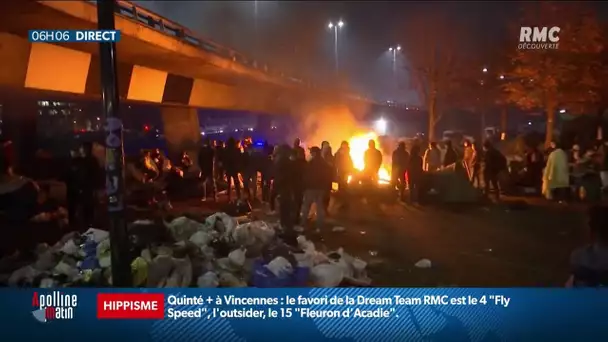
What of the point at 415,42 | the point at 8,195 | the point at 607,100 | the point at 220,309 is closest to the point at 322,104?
the point at 415,42

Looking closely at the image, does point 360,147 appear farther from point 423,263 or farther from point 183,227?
point 183,227

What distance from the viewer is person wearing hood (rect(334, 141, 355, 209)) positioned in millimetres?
3061

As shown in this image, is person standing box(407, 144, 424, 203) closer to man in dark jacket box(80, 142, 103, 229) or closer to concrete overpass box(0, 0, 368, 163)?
concrete overpass box(0, 0, 368, 163)

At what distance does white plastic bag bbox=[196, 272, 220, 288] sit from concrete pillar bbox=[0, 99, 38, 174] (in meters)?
1.01

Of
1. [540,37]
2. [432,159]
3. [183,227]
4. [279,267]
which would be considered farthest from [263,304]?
[540,37]

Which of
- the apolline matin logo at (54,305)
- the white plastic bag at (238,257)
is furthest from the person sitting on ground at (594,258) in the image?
the apolline matin logo at (54,305)

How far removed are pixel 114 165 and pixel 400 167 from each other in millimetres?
1475

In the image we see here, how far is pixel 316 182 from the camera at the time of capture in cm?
304

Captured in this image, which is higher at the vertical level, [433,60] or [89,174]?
[433,60]

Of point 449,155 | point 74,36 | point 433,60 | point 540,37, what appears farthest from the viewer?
point 433,60

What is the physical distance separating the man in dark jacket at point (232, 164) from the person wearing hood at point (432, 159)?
99cm

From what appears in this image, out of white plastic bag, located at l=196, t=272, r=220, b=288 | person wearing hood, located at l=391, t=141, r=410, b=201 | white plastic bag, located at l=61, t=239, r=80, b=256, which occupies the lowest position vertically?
white plastic bag, located at l=196, t=272, r=220, b=288

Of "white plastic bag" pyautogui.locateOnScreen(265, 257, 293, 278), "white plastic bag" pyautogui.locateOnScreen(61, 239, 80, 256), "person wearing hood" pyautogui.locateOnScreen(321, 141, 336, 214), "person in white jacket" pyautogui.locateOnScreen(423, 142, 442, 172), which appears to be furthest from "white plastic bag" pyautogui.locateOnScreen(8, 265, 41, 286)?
"person in white jacket" pyautogui.locateOnScreen(423, 142, 442, 172)

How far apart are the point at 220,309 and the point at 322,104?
48.2 inches
